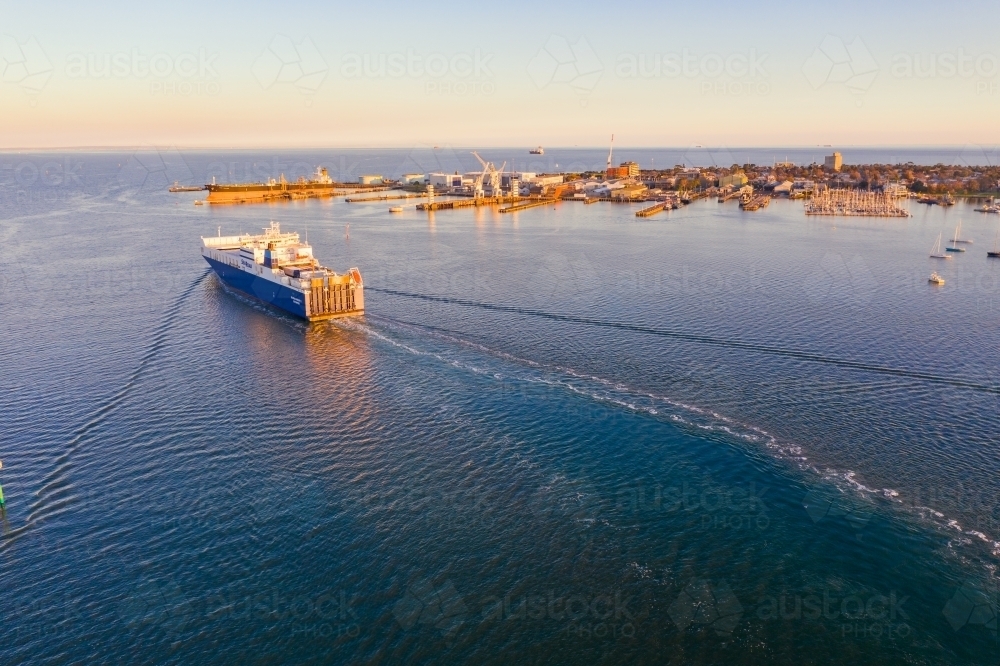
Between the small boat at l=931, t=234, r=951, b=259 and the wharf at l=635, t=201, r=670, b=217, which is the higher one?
the wharf at l=635, t=201, r=670, b=217

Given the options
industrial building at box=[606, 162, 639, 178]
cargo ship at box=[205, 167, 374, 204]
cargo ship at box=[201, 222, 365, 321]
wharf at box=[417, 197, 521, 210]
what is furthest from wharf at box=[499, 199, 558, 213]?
cargo ship at box=[201, 222, 365, 321]

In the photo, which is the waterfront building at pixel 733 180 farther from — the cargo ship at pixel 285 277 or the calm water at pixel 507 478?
the cargo ship at pixel 285 277

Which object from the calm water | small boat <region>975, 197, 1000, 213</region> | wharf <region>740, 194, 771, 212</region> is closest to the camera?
the calm water

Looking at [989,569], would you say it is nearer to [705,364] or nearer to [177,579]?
[705,364]

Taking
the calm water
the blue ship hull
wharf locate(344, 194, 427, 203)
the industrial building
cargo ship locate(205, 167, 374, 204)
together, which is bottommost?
the calm water

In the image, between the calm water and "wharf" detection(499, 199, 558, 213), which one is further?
"wharf" detection(499, 199, 558, 213)

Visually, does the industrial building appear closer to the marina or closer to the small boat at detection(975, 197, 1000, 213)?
the marina

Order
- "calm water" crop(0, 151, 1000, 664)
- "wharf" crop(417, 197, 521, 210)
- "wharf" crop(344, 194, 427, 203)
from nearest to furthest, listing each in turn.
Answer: "calm water" crop(0, 151, 1000, 664), "wharf" crop(417, 197, 521, 210), "wharf" crop(344, 194, 427, 203)
